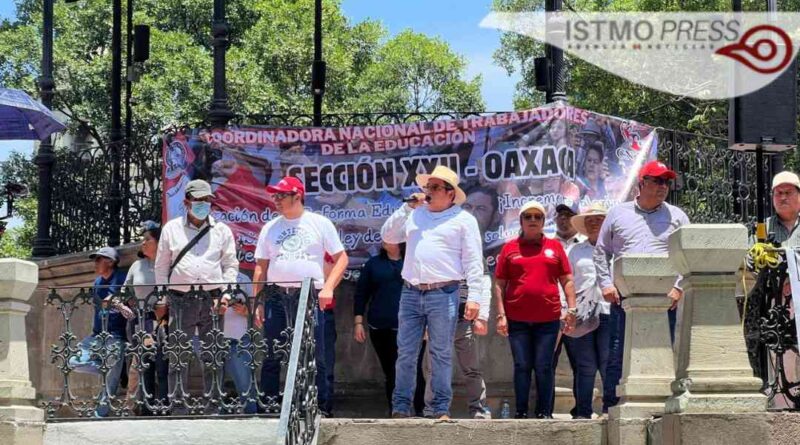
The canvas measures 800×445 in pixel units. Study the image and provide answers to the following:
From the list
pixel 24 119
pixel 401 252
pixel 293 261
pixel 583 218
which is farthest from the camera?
pixel 24 119

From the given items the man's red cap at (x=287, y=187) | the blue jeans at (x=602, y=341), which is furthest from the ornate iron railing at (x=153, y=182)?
the blue jeans at (x=602, y=341)

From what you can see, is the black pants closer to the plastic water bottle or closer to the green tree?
the plastic water bottle

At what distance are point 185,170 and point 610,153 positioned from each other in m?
A: 4.03

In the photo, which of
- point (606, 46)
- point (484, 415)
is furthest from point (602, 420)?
point (606, 46)

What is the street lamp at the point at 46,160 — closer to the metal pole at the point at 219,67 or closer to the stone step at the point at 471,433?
the metal pole at the point at 219,67

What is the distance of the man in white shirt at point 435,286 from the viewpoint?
10.4 m

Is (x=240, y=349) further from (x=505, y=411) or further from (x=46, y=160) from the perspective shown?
(x=46, y=160)

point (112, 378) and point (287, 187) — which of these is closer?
point (112, 378)

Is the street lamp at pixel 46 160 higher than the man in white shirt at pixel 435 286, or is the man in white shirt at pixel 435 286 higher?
the street lamp at pixel 46 160

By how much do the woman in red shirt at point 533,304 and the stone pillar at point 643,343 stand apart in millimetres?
1029

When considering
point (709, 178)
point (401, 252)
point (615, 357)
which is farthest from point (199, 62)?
point (615, 357)

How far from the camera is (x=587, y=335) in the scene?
36.9 feet

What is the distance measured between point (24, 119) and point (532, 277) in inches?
242

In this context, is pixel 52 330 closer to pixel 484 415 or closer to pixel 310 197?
pixel 310 197
